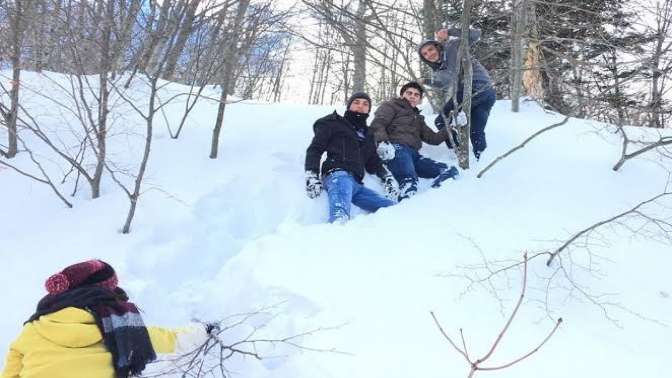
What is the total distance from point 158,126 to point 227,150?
1.03m

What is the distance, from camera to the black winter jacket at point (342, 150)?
4391mm

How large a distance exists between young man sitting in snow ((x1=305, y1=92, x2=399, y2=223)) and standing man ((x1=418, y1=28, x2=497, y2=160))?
0.78m

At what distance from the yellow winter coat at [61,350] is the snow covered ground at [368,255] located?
67 cm

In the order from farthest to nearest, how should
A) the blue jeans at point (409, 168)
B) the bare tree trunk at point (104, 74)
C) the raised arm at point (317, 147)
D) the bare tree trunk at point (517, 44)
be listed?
the bare tree trunk at point (517, 44) → the blue jeans at point (409, 168) → the raised arm at point (317, 147) → the bare tree trunk at point (104, 74)

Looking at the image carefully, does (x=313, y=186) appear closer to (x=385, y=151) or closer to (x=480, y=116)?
(x=385, y=151)

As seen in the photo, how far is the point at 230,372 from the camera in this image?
2.52 metres

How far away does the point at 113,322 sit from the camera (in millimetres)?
2197

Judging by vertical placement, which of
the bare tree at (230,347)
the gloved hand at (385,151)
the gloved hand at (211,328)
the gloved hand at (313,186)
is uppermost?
the gloved hand at (385,151)

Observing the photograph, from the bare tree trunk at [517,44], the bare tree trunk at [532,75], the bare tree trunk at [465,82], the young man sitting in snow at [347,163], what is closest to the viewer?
the bare tree trunk at [465,82]

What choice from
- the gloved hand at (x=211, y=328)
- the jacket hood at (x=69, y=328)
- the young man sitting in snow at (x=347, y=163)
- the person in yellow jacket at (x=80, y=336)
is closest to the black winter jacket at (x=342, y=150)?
the young man sitting in snow at (x=347, y=163)

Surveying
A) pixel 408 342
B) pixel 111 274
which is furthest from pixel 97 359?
pixel 408 342

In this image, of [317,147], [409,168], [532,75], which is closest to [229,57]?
[317,147]

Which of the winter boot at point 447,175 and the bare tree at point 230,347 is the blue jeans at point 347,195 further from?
the bare tree at point 230,347

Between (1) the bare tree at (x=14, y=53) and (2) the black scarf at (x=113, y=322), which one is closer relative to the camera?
(2) the black scarf at (x=113, y=322)
